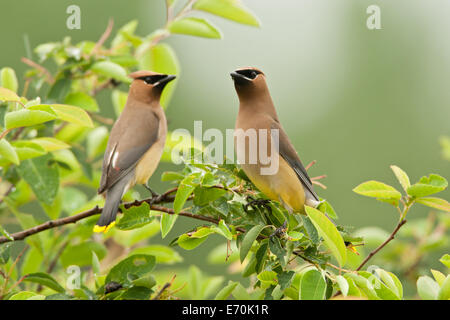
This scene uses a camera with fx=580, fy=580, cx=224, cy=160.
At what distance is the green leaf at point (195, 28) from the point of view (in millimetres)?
2613

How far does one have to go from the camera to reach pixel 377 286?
1.74 metres

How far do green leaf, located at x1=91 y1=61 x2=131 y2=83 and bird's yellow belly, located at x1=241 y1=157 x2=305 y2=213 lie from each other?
0.78 m

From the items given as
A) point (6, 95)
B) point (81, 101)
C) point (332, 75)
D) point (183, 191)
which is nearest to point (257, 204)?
point (183, 191)

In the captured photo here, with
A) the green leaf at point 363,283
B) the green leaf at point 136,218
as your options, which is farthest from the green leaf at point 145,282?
the green leaf at point 363,283

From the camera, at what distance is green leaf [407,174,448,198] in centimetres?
192

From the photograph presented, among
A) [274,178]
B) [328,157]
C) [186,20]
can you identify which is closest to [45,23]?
[328,157]

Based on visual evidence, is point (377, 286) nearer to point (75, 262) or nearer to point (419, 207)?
point (75, 262)

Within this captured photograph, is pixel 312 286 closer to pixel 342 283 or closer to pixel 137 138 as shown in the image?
pixel 342 283

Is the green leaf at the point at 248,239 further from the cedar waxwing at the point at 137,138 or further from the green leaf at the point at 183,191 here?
the cedar waxwing at the point at 137,138

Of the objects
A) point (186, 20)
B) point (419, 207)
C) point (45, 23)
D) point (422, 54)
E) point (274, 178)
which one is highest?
point (186, 20)

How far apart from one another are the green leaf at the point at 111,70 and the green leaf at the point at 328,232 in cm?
116

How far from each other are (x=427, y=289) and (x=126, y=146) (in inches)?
48.2

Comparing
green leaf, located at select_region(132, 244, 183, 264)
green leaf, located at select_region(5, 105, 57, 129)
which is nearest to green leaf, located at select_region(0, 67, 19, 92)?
green leaf, located at select_region(5, 105, 57, 129)
